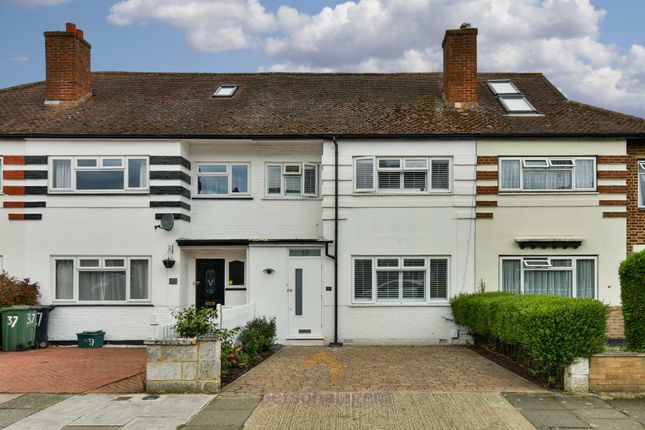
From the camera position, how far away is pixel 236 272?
58.0 ft

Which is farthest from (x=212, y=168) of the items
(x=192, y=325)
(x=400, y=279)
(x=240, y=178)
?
(x=192, y=325)

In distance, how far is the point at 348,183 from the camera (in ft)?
54.8

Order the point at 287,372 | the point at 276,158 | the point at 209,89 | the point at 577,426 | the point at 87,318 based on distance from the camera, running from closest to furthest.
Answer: the point at 577,426 → the point at 287,372 → the point at 87,318 → the point at 276,158 → the point at 209,89

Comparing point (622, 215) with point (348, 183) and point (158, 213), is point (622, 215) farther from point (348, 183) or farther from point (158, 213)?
point (158, 213)

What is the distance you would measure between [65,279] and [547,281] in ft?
40.6

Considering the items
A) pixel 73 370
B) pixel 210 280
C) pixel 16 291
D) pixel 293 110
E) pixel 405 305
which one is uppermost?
pixel 293 110

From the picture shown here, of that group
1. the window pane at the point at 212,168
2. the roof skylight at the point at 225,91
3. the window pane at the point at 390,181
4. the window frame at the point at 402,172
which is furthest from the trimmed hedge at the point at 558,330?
the roof skylight at the point at 225,91

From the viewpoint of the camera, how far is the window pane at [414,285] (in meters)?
16.6

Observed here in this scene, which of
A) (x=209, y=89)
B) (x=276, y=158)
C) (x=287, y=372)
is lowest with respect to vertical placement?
(x=287, y=372)

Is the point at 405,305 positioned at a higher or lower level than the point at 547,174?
lower

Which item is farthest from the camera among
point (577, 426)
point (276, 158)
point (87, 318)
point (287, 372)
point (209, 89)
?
point (209, 89)

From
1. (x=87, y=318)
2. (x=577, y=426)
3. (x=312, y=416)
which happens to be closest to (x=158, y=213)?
(x=87, y=318)

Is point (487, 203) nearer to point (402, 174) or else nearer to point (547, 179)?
point (547, 179)

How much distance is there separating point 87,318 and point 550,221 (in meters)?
12.0
